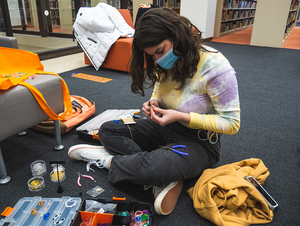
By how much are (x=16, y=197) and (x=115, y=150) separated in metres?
0.50

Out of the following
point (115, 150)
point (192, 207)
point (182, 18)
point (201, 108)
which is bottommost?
point (192, 207)

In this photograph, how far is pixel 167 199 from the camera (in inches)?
39.4

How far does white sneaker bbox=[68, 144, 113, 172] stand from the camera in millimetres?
1248

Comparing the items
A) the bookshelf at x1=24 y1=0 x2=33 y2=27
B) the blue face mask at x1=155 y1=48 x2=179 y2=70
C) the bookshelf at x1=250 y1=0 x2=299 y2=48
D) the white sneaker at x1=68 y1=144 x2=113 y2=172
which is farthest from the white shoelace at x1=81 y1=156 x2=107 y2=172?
the bookshelf at x1=250 y1=0 x2=299 y2=48

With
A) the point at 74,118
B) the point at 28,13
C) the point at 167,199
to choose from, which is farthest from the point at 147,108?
the point at 28,13

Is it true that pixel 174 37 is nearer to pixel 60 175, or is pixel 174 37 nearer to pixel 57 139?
pixel 60 175

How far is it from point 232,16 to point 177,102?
8.01 m

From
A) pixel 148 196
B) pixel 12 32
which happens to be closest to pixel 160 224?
pixel 148 196

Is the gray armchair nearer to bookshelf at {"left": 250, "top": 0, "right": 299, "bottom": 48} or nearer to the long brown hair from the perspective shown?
the long brown hair

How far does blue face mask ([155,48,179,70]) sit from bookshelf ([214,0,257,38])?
648cm

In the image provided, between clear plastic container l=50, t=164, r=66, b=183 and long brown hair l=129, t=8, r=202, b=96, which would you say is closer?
long brown hair l=129, t=8, r=202, b=96

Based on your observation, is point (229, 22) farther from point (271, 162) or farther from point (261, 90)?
point (271, 162)

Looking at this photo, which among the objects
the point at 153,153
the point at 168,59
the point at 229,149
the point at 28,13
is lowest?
the point at 229,149

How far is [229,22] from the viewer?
7.93 m
